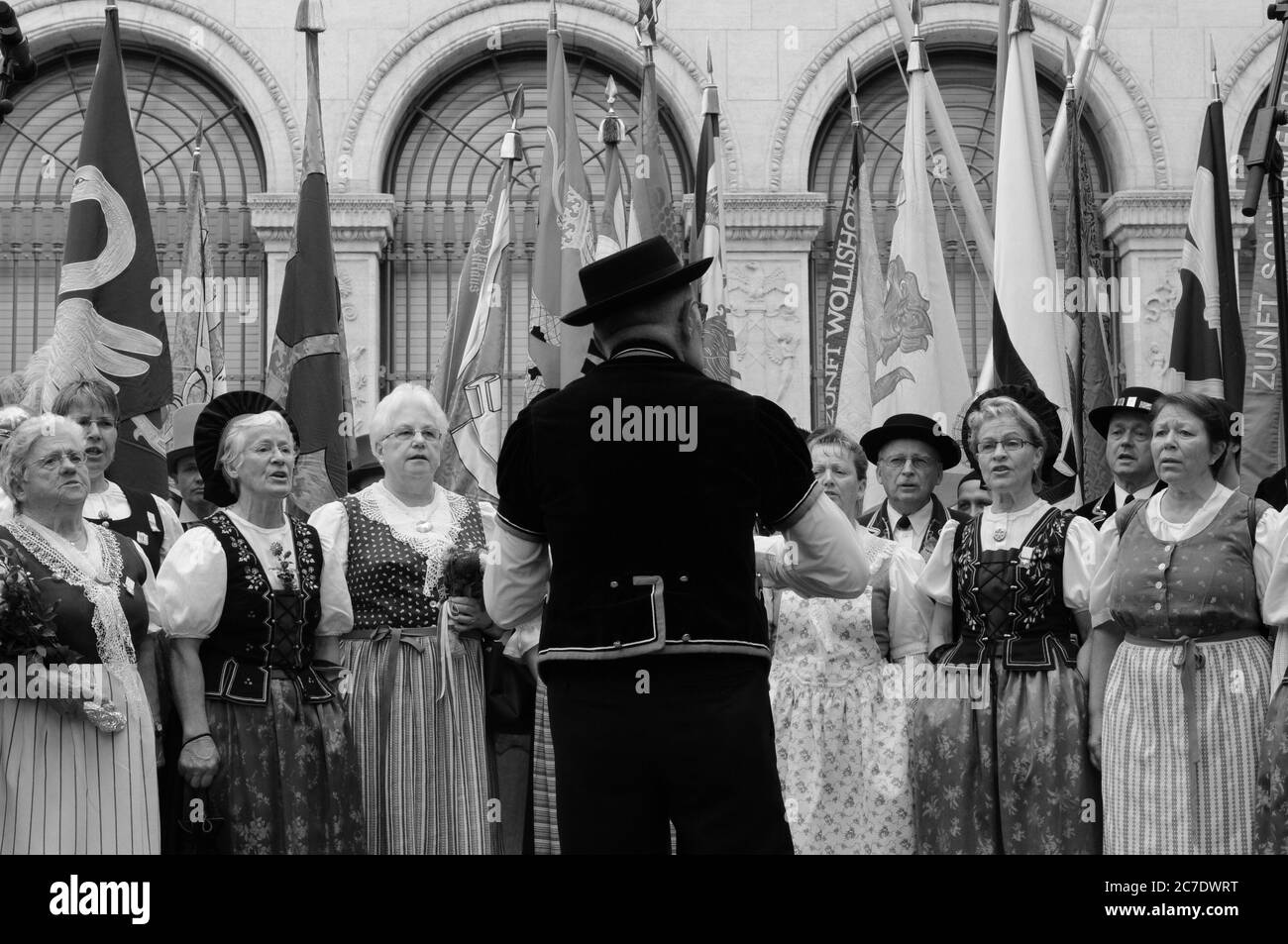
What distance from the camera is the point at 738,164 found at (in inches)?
510

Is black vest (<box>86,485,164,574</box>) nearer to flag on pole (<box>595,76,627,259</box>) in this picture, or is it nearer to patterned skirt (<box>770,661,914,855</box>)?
patterned skirt (<box>770,661,914,855</box>)

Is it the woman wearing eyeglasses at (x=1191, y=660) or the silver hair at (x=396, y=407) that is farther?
the silver hair at (x=396, y=407)

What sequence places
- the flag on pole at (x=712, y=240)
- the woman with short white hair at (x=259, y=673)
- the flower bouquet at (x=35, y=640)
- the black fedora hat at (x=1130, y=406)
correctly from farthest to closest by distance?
the flag on pole at (x=712, y=240) < the black fedora hat at (x=1130, y=406) < the woman with short white hair at (x=259, y=673) < the flower bouquet at (x=35, y=640)

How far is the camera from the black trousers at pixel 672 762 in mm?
3637

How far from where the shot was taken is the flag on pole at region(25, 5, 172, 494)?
6.93 meters

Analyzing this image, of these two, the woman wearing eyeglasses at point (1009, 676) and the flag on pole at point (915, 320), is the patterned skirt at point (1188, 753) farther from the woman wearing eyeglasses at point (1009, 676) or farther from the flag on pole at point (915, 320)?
the flag on pole at point (915, 320)

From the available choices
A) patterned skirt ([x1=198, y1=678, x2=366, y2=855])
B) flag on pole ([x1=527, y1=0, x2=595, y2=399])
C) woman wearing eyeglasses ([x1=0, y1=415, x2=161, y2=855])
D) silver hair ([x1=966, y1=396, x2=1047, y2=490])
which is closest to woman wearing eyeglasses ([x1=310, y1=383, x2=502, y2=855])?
patterned skirt ([x1=198, y1=678, x2=366, y2=855])

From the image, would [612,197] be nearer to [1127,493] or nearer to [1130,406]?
[1127,493]

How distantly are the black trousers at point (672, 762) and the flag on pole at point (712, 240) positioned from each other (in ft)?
19.5

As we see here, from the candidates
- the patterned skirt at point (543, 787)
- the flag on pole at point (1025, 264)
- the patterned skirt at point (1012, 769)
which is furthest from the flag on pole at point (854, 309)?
the patterned skirt at point (543, 787)

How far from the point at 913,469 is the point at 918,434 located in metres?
0.14

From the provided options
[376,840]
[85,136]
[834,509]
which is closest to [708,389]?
[834,509]

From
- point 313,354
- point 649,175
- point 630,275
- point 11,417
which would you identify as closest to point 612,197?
point 649,175

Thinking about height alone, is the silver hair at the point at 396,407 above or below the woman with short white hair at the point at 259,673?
above
